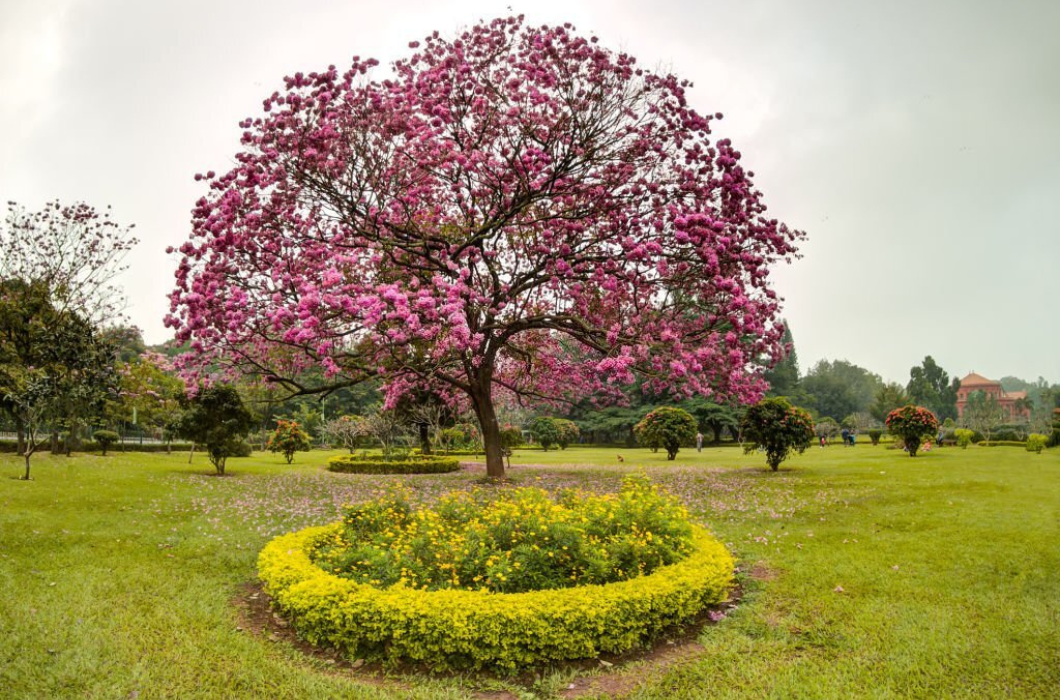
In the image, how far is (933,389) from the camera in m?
81.0

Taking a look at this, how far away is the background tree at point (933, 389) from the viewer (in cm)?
7800

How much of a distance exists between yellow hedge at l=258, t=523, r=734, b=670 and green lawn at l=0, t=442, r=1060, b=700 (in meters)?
0.26

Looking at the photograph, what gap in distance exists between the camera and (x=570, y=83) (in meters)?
13.9

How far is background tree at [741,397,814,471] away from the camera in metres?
20.5

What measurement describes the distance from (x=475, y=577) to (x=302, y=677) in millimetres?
1727

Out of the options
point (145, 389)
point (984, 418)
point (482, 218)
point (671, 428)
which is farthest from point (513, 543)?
point (984, 418)

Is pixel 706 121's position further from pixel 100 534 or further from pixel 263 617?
pixel 100 534

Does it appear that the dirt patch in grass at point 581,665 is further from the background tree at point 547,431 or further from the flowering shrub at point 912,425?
the background tree at point 547,431

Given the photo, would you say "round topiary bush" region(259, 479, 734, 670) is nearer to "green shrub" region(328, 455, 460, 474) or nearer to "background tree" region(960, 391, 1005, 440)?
"green shrub" region(328, 455, 460, 474)

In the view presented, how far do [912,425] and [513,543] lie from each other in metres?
22.0

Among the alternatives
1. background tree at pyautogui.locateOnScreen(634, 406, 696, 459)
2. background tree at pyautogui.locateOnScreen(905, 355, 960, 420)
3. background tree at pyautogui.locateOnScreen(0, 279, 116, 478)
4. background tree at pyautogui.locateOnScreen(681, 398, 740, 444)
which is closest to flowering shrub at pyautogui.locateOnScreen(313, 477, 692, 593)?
background tree at pyautogui.locateOnScreen(0, 279, 116, 478)

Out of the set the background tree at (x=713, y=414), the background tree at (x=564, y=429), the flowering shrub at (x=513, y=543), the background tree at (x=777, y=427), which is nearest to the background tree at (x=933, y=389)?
the background tree at (x=713, y=414)

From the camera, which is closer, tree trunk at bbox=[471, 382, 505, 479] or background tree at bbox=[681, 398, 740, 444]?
tree trunk at bbox=[471, 382, 505, 479]

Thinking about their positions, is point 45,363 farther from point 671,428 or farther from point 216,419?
point 671,428
